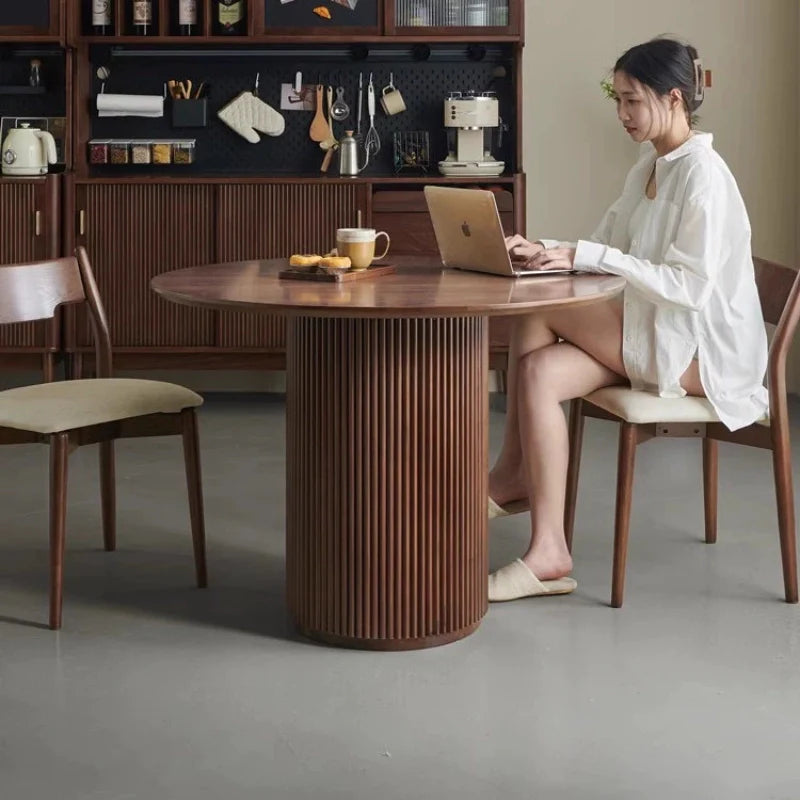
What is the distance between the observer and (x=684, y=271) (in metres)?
2.89

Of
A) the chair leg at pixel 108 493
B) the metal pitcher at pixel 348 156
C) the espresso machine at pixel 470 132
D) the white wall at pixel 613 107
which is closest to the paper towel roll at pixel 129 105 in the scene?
the metal pitcher at pixel 348 156

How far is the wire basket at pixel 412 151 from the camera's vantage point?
5.51m

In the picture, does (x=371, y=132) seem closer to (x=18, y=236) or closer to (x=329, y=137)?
(x=329, y=137)

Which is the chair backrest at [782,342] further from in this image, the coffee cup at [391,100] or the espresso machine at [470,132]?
the coffee cup at [391,100]

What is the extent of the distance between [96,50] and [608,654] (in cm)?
380

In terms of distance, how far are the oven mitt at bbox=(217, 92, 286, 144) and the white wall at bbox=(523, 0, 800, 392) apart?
1.05m

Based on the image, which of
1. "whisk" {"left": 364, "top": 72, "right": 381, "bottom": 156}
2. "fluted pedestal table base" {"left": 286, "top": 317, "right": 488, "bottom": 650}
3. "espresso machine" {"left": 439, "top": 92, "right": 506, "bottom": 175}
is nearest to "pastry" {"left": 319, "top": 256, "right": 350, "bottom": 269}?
"fluted pedestal table base" {"left": 286, "top": 317, "right": 488, "bottom": 650}

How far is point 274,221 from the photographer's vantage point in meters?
5.29

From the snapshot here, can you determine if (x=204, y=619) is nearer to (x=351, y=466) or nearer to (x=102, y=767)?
(x=351, y=466)

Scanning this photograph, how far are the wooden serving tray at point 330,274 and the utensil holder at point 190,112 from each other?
9.05 ft

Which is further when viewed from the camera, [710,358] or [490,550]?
[490,550]

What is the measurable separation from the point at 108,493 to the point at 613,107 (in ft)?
10.4

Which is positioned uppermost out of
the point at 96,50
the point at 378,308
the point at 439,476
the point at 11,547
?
the point at 96,50

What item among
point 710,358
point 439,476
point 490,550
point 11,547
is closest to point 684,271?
point 710,358
